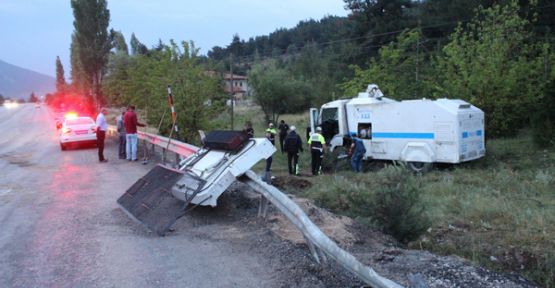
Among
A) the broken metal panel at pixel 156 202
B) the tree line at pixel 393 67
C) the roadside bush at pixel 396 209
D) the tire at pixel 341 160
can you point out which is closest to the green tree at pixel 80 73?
the tree line at pixel 393 67

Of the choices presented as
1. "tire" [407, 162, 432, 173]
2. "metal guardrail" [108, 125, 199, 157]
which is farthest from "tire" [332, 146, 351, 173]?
"metal guardrail" [108, 125, 199, 157]

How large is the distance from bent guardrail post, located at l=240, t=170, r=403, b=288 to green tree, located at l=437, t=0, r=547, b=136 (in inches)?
765

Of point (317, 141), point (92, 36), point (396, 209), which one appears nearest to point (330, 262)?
point (396, 209)

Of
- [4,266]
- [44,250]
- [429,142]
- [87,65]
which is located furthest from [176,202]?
[87,65]

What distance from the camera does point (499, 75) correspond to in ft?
74.5

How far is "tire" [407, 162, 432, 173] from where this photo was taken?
15.9 m

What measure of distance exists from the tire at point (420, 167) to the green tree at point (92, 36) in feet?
134

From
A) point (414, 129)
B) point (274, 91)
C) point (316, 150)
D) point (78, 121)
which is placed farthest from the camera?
point (274, 91)

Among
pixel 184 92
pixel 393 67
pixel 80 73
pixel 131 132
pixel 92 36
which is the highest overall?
pixel 92 36

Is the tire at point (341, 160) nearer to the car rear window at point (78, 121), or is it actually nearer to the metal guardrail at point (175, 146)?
the metal guardrail at point (175, 146)

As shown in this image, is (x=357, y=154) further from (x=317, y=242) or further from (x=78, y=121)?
(x=317, y=242)

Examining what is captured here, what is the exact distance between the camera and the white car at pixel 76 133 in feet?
59.4

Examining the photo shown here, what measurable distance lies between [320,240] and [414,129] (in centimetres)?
1272

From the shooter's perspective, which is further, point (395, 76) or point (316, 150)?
point (395, 76)
